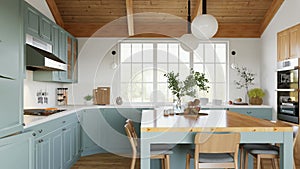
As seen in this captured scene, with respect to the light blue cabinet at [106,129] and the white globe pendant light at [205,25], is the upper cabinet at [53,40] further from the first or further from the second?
the white globe pendant light at [205,25]

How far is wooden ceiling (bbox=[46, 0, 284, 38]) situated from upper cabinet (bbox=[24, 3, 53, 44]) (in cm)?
109

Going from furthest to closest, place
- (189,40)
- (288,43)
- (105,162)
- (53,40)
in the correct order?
(288,43), (105,162), (53,40), (189,40)

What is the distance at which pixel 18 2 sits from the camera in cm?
253


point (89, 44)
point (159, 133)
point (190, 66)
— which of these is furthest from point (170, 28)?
point (159, 133)

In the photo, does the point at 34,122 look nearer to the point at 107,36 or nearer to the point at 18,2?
the point at 18,2

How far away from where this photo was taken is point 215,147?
8.64ft

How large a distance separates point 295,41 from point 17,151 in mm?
4188

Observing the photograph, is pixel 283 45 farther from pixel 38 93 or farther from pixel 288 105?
pixel 38 93

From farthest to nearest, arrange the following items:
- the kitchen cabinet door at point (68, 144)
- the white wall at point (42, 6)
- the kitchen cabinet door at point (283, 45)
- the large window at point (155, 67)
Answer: the large window at point (155, 67) → the kitchen cabinet door at point (283, 45) → the white wall at point (42, 6) → the kitchen cabinet door at point (68, 144)

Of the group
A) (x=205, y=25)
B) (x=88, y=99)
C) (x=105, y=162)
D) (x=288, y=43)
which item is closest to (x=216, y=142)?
(x=205, y=25)

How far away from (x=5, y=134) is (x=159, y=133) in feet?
3.98

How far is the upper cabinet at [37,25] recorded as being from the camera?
3.56 m

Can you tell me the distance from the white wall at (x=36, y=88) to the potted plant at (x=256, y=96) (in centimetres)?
363

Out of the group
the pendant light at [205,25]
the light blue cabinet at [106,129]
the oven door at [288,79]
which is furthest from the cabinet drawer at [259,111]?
the pendant light at [205,25]
